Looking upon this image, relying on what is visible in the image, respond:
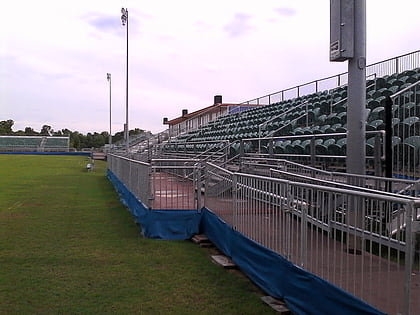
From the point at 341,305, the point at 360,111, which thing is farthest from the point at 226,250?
the point at 341,305

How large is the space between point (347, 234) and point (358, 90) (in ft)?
11.4

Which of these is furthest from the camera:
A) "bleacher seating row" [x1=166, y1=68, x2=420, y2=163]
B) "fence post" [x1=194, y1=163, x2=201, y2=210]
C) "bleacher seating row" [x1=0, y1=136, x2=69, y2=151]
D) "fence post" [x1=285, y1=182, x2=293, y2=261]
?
"bleacher seating row" [x1=0, y1=136, x2=69, y2=151]

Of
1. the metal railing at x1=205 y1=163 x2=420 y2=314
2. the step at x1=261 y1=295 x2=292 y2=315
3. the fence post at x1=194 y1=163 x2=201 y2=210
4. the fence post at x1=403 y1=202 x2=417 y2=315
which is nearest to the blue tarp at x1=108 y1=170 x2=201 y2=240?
the fence post at x1=194 y1=163 x2=201 y2=210

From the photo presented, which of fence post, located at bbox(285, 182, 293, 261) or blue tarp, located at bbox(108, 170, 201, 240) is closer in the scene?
fence post, located at bbox(285, 182, 293, 261)

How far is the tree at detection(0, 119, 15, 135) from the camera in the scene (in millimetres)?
148225

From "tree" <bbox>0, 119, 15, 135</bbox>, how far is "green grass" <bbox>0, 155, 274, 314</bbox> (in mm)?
144812

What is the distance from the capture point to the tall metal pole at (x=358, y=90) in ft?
25.4

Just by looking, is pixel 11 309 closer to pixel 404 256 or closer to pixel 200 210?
pixel 404 256

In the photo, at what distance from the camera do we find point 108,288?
23.1 feet

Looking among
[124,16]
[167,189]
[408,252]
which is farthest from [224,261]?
[124,16]

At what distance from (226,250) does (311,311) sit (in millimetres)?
3770

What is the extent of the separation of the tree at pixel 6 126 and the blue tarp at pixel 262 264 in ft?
479

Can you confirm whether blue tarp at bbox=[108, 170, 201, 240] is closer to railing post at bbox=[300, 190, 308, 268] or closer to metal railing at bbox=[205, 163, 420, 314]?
metal railing at bbox=[205, 163, 420, 314]

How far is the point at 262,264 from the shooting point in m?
6.89
